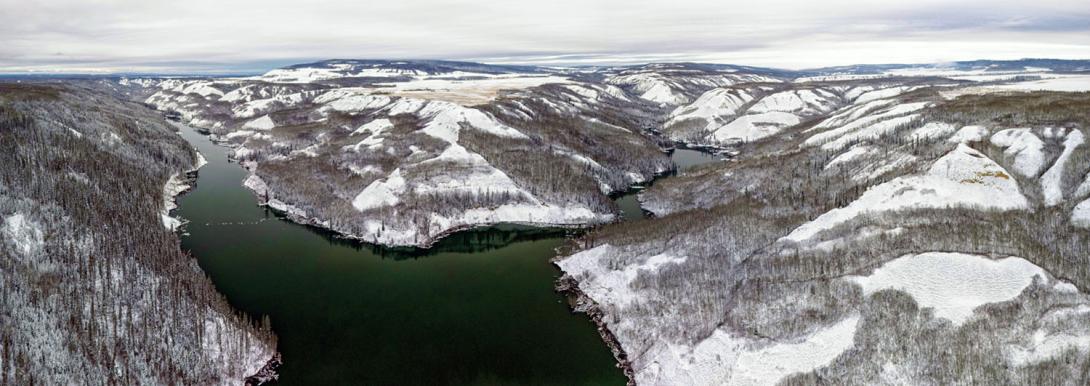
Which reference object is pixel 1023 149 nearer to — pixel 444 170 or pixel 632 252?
pixel 632 252

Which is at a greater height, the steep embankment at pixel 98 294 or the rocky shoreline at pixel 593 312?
the steep embankment at pixel 98 294

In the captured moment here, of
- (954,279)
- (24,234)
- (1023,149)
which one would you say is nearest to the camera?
(954,279)

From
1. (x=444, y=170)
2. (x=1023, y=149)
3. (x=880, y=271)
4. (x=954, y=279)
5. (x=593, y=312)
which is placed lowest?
(x=593, y=312)

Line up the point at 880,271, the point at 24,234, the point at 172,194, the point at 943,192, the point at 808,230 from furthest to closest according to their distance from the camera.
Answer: the point at 172,194 < the point at 943,192 < the point at 808,230 < the point at 24,234 < the point at 880,271

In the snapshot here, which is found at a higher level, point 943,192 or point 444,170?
point 943,192

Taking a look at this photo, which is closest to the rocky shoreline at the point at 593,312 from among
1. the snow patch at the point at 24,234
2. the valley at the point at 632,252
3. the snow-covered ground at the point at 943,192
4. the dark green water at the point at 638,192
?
the valley at the point at 632,252

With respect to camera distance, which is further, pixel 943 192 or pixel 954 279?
pixel 943 192

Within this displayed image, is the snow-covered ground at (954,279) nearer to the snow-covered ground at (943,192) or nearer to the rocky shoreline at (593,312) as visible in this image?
the snow-covered ground at (943,192)

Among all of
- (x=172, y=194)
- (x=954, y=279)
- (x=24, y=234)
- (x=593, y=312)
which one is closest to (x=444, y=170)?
(x=172, y=194)

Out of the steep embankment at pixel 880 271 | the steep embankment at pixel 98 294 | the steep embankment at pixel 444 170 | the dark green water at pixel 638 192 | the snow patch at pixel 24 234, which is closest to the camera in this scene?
the steep embankment at pixel 880 271
